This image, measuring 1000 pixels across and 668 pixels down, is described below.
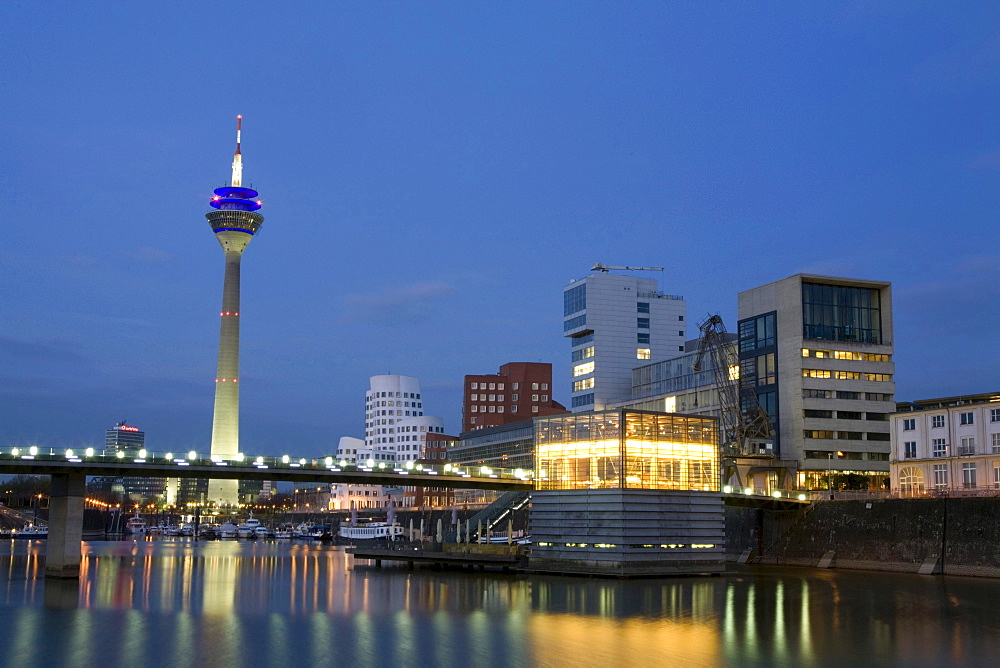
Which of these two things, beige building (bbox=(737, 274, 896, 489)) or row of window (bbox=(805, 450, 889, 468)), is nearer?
row of window (bbox=(805, 450, 889, 468))

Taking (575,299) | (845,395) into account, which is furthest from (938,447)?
(575,299)

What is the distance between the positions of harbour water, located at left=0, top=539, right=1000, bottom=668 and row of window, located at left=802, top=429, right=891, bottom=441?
140ft

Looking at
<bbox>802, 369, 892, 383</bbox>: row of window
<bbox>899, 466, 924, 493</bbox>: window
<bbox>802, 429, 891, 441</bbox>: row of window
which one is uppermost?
<bbox>802, 369, 892, 383</bbox>: row of window

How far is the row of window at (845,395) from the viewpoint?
129m

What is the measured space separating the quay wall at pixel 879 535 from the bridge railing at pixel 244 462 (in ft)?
93.0

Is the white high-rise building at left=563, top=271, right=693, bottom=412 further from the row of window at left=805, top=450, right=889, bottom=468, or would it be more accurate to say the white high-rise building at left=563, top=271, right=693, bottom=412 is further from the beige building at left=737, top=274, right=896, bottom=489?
the row of window at left=805, top=450, right=889, bottom=468

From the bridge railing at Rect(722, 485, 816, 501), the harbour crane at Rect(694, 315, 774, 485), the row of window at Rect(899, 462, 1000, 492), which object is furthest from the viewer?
the harbour crane at Rect(694, 315, 774, 485)

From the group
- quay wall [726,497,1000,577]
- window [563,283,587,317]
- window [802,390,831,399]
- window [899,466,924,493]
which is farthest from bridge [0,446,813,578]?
window [563,283,587,317]

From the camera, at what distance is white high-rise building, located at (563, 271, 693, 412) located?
7313 inches

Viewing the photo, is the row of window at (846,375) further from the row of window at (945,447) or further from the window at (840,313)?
the row of window at (945,447)

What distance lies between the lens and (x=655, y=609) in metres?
59.2

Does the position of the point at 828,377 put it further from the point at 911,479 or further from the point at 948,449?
the point at 948,449

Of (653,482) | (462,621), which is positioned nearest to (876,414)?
(653,482)

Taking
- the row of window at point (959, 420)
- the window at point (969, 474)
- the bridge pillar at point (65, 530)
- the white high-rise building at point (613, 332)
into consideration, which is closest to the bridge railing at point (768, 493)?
the row of window at point (959, 420)
